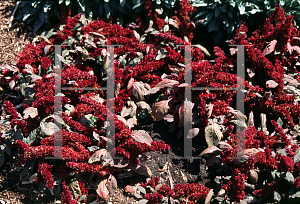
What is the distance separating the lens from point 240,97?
8.80 feet

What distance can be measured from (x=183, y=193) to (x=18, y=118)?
157 centimetres

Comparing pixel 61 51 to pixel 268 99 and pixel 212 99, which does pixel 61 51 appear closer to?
pixel 212 99

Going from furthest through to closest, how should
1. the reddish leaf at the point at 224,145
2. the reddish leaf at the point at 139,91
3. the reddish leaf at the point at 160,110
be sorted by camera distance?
the reddish leaf at the point at 139,91 → the reddish leaf at the point at 160,110 → the reddish leaf at the point at 224,145

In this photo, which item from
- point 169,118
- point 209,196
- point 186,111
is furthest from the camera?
point 169,118

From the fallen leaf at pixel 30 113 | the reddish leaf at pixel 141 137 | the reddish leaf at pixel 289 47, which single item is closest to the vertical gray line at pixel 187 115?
the reddish leaf at pixel 141 137

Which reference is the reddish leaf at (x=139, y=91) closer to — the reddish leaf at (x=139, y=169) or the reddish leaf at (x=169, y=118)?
the reddish leaf at (x=169, y=118)

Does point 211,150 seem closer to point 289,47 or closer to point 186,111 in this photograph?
point 186,111

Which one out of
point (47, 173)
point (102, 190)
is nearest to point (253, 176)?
point (102, 190)

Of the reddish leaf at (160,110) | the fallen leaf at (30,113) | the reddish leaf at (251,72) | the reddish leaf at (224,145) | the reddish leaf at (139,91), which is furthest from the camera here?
the reddish leaf at (251,72)

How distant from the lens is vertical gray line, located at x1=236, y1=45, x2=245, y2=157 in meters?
2.36

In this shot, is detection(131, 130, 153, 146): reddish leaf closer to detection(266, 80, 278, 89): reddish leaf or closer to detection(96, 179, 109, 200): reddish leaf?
detection(96, 179, 109, 200): reddish leaf

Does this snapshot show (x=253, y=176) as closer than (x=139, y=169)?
Yes

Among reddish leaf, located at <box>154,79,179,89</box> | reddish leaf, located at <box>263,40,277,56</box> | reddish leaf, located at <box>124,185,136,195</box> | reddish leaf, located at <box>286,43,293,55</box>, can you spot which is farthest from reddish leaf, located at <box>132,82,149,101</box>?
reddish leaf, located at <box>286,43,293,55</box>

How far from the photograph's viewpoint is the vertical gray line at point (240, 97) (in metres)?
2.36
